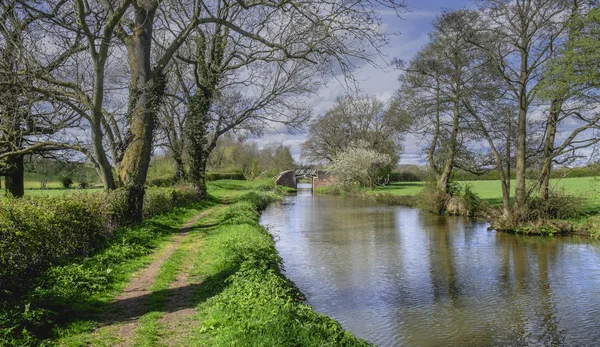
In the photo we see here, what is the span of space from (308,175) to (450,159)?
3566 centimetres

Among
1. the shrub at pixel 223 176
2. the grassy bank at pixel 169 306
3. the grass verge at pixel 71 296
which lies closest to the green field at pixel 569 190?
the grassy bank at pixel 169 306

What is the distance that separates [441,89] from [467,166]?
22.8ft

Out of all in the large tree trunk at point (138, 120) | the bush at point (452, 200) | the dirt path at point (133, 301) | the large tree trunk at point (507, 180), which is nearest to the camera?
the dirt path at point (133, 301)

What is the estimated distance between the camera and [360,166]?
47.2 metres

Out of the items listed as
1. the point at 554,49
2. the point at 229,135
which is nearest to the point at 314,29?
the point at 554,49

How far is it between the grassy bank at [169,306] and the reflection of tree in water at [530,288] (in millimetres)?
3827

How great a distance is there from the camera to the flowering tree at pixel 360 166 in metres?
47.3

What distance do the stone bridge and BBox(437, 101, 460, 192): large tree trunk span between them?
26164 mm

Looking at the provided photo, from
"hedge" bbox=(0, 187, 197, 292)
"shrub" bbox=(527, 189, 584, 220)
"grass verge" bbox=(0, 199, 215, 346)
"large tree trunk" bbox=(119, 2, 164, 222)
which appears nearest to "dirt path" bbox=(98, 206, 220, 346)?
"grass verge" bbox=(0, 199, 215, 346)

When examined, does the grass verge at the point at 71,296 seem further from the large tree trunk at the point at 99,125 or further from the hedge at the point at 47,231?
the large tree trunk at the point at 99,125

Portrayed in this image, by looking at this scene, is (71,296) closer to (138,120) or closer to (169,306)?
(169,306)

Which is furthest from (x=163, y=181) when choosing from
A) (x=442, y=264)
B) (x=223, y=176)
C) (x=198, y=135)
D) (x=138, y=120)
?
(x=223, y=176)

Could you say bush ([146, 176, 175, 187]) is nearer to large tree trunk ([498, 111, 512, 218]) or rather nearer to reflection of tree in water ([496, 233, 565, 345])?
large tree trunk ([498, 111, 512, 218])

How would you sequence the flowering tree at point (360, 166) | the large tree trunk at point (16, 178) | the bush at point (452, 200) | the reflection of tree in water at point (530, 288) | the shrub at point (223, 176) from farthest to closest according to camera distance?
1. the shrub at point (223, 176)
2. the flowering tree at point (360, 166)
3. the bush at point (452, 200)
4. the large tree trunk at point (16, 178)
5. the reflection of tree in water at point (530, 288)
